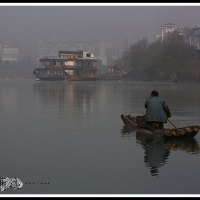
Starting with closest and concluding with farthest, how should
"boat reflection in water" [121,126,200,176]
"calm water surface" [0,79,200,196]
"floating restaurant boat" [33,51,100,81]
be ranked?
1. "calm water surface" [0,79,200,196]
2. "boat reflection in water" [121,126,200,176]
3. "floating restaurant boat" [33,51,100,81]

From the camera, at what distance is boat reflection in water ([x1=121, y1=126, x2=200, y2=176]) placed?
1393 cm

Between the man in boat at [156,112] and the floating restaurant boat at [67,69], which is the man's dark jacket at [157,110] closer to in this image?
the man in boat at [156,112]

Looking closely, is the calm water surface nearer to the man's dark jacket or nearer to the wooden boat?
the wooden boat

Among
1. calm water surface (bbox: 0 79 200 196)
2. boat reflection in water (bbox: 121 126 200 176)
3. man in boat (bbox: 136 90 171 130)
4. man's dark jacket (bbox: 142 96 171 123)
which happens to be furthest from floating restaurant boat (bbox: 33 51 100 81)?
boat reflection in water (bbox: 121 126 200 176)

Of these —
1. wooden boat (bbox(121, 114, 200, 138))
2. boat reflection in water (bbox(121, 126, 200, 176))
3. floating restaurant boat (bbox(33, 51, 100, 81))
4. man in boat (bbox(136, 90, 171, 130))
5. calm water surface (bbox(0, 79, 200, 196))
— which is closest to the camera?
calm water surface (bbox(0, 79, 200, 196))

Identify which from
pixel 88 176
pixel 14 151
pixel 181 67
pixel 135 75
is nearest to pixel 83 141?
pixel 14 151

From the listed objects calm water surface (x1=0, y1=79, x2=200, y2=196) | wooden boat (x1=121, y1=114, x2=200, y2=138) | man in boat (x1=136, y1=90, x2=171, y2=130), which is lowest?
calm water surface (x1=0, y1=79, x2=200, y2=196)

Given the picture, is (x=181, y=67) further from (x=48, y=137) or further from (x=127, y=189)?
(x=127, y=189)

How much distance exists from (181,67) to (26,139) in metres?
93.8

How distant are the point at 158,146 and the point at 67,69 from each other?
4886 inches

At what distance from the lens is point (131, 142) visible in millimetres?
17547

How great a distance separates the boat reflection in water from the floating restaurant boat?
118m

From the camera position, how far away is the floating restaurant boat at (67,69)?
138 meters

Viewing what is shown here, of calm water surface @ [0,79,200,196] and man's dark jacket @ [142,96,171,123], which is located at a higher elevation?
man's dark jacket @ [142,96,171,123]
